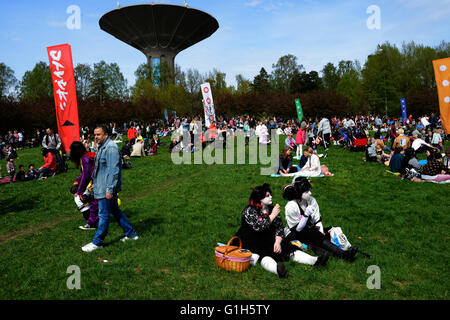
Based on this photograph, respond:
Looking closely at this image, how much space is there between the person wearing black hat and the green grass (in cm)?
38

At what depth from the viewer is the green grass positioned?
446 centimetres

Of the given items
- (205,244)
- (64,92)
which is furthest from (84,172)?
(64,92)

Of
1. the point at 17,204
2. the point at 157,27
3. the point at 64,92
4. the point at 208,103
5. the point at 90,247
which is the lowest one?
the point at 90,247

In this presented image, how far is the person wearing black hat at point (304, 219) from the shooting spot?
5461mm

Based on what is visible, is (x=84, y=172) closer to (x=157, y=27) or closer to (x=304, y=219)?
(x=304, y=219)

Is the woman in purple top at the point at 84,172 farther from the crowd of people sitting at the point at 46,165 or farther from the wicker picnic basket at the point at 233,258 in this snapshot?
the crowd of people sitting at the point at 46,165

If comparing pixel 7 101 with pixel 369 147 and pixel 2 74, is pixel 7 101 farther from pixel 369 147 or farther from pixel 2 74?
pixel 369 147

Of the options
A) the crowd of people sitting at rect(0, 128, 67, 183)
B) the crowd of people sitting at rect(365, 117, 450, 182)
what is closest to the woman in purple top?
the crowd of people sitting at rect(0, 128, 67, 183)

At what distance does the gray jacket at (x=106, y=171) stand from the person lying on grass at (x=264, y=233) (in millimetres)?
2416

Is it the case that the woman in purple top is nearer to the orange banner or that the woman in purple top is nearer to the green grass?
the green grass

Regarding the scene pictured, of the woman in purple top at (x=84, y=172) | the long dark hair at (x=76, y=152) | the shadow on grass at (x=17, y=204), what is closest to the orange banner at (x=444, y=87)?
the woman in purple top at (x=84, y=172)

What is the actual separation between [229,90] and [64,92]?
5710 cm

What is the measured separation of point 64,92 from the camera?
11.0m

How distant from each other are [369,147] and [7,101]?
3898 centimetres
